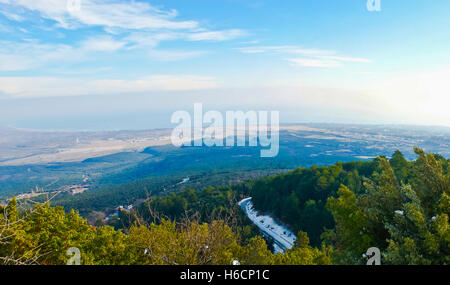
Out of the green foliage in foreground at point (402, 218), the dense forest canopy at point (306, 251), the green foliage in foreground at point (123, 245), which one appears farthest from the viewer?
the green foliage in foreground at point (123, 245)

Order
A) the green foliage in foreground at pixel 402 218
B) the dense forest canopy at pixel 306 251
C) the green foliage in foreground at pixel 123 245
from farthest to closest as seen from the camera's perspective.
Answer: the green foliage in foreground at pixel 123 245 < the dense forest canopy at pixel 306 251 < the green foliage in foreground at pixel 402 218

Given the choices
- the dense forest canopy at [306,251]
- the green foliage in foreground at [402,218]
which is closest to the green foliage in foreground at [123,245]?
the dense forest canopy at [306,251]


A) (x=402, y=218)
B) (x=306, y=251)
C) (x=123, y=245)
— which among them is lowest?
(x=306, y=251)

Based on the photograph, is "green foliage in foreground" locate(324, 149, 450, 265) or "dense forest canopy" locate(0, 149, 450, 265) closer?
"green foliage in foreground" locate(324, 149, 450, 265)

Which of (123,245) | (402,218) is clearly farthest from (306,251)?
(123,245)

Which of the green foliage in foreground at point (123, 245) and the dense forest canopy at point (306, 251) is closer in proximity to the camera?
the dense forest canopy at point (306, 251)

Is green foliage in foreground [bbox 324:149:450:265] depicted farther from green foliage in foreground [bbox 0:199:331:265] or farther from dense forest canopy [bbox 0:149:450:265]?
green foliage in foreground [bbox 0:199:331:265]

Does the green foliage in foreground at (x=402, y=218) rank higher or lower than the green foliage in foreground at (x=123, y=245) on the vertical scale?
higher

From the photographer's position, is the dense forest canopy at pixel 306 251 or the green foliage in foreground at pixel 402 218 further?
the dense forest canopy at pixel 306 251

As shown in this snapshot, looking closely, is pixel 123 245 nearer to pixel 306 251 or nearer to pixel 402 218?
pixel 306 251

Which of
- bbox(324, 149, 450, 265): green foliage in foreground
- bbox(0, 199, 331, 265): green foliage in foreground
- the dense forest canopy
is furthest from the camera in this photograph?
bbox(0, 199, 331, 265): green foliage in foreground

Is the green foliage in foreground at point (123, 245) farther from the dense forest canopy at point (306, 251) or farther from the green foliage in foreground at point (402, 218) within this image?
the green foliage in foreground at point (402, 218)

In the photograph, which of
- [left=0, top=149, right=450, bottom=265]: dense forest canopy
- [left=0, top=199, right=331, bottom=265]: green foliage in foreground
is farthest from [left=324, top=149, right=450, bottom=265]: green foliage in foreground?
[left=0, top=199, right=331, bottom=265]: green foliage in foreground

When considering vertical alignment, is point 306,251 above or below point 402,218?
below
